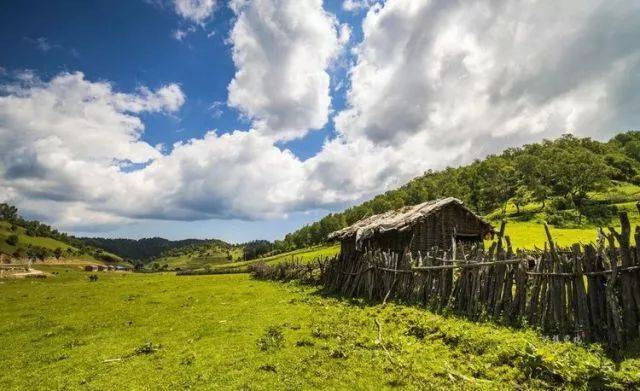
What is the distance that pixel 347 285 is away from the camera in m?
21.5

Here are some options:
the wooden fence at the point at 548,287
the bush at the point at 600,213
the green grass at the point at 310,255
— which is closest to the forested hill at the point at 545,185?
the bush at the point at 600,213

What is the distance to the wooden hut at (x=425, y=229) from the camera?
22.8 metres

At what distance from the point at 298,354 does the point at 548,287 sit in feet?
24.0

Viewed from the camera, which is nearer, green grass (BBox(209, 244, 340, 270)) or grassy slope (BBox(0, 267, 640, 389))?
grassy slope (BBox(0, 267, 640, 389))

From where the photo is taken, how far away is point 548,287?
1092 cm

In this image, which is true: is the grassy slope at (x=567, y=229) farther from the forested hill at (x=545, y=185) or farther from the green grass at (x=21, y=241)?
the green grass at (x=21, y=241)

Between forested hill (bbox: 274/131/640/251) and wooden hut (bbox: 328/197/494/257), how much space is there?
148 feet

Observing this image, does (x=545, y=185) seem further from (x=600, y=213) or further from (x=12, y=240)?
(x=12, y=240)

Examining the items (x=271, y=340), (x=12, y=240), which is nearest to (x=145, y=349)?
(x=271, y=340)

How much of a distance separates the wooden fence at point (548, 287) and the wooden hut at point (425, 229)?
234 inches

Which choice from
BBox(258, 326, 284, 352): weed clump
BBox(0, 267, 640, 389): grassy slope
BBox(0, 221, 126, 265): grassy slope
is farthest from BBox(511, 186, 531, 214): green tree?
BBox(0, 221, 126, 265): grassy slope

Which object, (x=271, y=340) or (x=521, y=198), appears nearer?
(x=271, y=340)

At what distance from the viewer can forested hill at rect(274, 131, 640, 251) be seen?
2891 inches

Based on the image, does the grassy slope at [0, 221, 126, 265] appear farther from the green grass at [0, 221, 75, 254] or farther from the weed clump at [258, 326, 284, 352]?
the weed clump at [258, 326, 284, 352]
